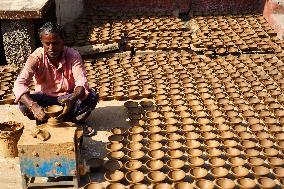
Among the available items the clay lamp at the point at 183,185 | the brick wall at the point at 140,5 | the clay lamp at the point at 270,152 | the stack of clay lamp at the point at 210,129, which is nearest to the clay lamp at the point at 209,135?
the stack of clay lamp at the point at 210,129

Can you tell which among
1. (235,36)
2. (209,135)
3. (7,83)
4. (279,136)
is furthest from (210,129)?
(235,36)

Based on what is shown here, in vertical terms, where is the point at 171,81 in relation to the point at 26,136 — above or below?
below

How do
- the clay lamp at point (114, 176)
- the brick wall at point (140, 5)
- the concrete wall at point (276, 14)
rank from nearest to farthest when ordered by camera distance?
1. the clay lamp at point (114, 176)
2. the concrete wall at point (276, 14)
3. the brick wall at point (140, 5)

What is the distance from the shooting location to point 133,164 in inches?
183

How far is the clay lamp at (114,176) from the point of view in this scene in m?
4.35

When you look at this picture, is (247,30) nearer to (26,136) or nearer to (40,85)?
(40,85)

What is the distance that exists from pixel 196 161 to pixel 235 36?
4629 mm

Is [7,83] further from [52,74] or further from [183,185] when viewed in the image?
[183,185]

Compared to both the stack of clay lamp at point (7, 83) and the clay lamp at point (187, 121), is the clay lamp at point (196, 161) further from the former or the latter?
the stack of clay lamp at point (7, 83)

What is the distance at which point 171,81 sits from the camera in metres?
6.78

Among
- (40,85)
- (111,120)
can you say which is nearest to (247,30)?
(111,120)

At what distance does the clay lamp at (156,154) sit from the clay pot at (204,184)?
63 centimetres

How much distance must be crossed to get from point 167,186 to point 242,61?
4032 mm

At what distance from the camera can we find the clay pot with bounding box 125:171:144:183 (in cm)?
436
